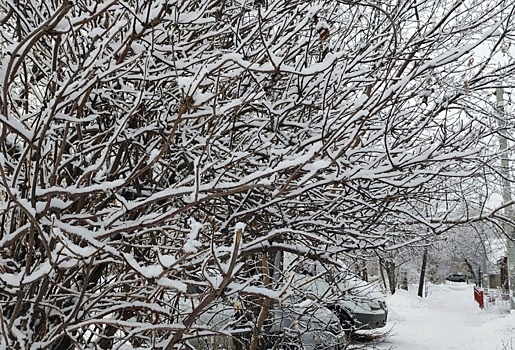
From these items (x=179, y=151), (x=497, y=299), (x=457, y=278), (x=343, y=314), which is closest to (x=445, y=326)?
(x=497, y=299)

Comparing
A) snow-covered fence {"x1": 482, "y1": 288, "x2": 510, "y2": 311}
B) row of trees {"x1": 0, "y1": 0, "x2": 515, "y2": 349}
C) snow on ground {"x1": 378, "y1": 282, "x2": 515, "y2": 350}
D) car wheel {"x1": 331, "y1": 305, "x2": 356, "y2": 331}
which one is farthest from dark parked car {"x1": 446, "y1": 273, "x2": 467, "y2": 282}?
row of trees {"x1": 0, "y1": 0, "x2": 515, "y2": 349}

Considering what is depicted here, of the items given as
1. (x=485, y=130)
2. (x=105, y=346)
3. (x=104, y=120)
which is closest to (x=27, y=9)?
(x=104, y=120)

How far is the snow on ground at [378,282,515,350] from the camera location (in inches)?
497

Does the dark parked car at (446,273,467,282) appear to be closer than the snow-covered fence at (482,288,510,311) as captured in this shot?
No

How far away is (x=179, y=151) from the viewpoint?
238 cm

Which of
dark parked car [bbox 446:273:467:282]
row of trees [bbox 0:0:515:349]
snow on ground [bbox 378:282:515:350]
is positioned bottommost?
snow on ground [bbox 378:282:515:350]

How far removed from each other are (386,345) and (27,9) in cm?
1229

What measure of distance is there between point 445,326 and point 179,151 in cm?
1669

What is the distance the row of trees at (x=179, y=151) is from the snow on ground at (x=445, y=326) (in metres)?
5.40

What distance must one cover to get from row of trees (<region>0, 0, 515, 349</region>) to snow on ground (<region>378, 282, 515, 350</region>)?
213 inches

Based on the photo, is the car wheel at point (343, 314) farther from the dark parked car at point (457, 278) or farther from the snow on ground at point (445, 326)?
the dark parked car at point (457, 278)

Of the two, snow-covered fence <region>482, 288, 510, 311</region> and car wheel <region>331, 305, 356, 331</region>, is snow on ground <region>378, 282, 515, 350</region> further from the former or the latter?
car wheel <region>331, 305, 356, 331</region>

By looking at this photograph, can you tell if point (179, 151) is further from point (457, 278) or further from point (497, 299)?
point (457, 278)

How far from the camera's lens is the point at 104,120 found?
103 inches
